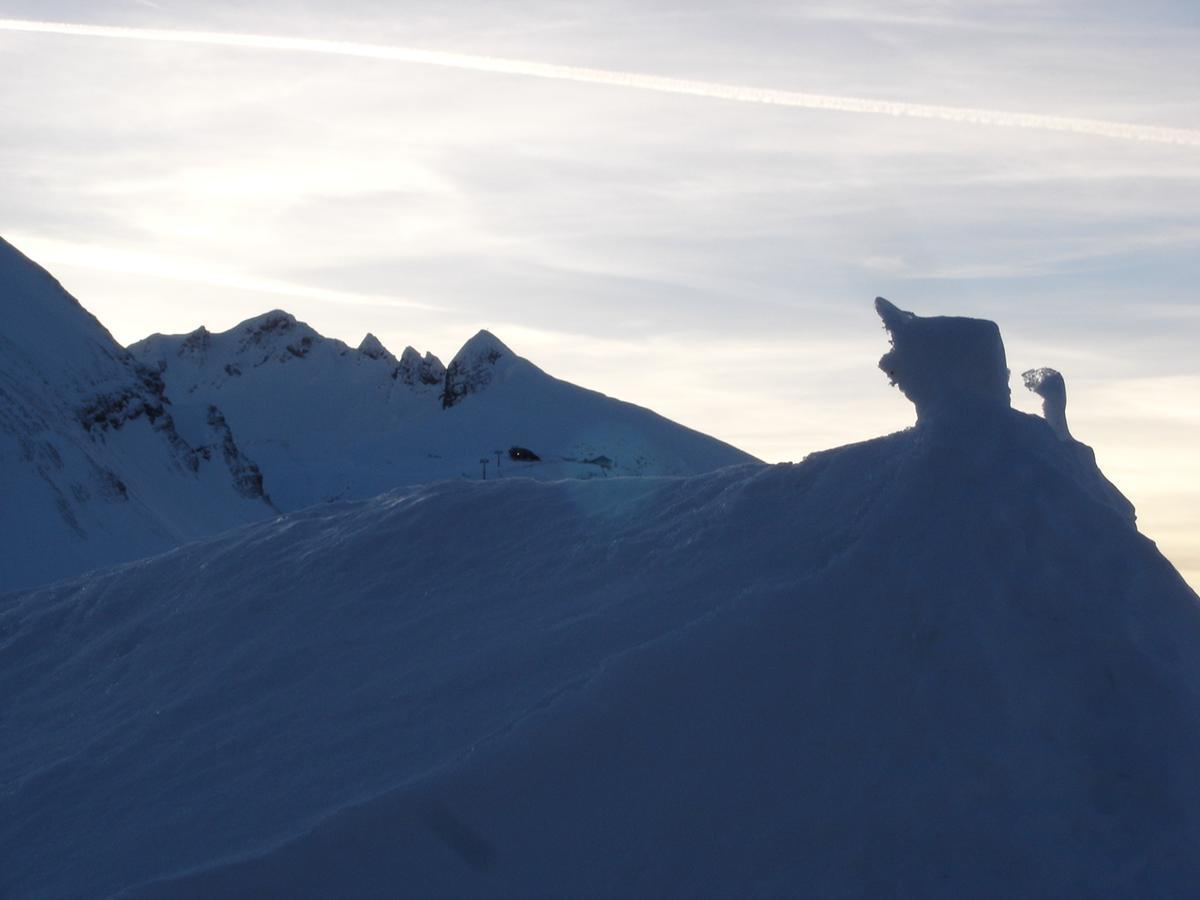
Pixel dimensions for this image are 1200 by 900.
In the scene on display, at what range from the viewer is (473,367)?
136500 mm

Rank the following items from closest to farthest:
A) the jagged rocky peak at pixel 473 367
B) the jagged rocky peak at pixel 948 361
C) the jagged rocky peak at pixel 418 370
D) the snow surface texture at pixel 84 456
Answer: the jagged rocky peak at pixel 948 361 < the snow surface texture at pixel 84 456 < the jagged rocky peak at pixel 473 367 < the jagged rocky peak at pixel 418 370

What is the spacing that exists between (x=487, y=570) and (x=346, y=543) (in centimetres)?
108

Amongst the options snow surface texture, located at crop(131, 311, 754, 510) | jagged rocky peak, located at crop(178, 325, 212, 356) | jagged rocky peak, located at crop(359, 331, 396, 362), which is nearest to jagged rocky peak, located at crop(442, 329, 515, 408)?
snow surface texture, located at crop(131, 311, 754, 510)

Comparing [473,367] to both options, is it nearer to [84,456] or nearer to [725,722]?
[84,456]

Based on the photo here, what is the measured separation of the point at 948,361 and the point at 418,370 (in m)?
145

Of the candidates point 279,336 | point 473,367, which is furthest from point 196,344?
point 473,367

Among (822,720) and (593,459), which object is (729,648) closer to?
(822,720)

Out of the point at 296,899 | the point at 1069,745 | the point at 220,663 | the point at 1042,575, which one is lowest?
the point at 296,899

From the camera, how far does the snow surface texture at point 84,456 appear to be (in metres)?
30.8

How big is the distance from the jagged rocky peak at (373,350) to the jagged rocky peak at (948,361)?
15703cm

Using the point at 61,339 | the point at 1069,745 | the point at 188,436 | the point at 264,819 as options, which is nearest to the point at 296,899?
the point at 264,819

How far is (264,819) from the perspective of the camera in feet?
18.1

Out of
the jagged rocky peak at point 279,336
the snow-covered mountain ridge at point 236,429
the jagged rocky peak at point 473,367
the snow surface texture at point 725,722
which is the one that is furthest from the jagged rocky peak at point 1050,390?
the jagged rocky peak at point 279,336

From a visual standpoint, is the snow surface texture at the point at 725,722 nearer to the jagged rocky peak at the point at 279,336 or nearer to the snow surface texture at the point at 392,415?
the snow surface texture at the point at 392,415
